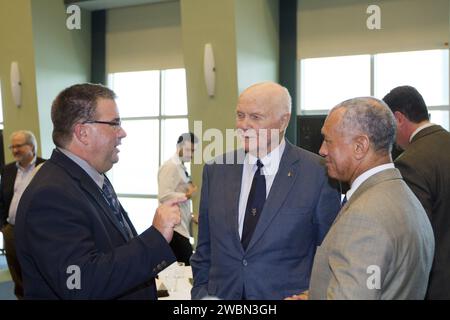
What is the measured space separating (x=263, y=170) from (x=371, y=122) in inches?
26.4

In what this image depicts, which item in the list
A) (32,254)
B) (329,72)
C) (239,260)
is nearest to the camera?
(32,254)

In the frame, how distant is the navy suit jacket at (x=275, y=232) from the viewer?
6.94ft

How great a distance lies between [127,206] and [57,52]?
2.54m

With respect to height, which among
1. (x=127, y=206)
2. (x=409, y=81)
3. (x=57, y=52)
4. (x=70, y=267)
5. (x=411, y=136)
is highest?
(x=57, y=52)

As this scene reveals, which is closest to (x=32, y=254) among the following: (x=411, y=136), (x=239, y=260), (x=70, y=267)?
(x=70, y=267)

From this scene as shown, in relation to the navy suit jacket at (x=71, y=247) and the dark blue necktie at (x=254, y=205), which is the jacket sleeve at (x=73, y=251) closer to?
the navy suit jacket at (x=71, y=247)

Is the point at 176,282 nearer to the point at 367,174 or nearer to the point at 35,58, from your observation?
the point at 367,174

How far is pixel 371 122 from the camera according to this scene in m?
1.74

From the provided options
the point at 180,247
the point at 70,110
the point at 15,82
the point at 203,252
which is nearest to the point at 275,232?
the point at 203,252

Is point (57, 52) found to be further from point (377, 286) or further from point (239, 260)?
point (377, 286)

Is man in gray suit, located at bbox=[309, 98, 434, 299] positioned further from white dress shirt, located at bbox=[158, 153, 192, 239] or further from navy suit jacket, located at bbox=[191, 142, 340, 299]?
white dress shirt, located at bbox=[158, 153, 192, 239]

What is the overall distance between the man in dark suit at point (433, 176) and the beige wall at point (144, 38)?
16.5 feet

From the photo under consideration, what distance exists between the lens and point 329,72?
6438 mm

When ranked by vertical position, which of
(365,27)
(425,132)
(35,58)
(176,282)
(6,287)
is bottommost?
(6,287)
